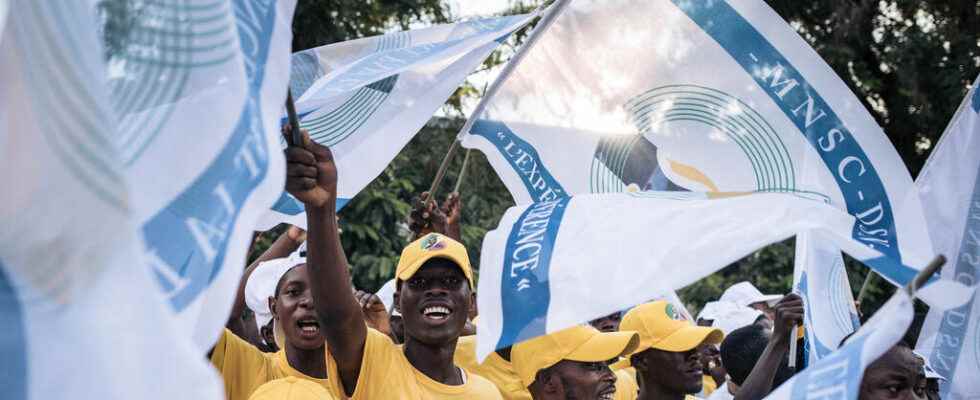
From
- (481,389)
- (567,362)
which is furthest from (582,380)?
(481,389)

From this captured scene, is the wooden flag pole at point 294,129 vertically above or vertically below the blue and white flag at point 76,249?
above

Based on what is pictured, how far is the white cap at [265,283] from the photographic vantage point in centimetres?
484

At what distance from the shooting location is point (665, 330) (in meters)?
5.66

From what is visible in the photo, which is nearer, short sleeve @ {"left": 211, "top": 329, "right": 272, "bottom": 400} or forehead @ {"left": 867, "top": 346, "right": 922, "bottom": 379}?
forehead @ {"left": 867, "top": 346, "right": 922, "bottom": 379}

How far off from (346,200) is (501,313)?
3.90 feet

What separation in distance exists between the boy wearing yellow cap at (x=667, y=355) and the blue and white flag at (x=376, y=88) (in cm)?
157

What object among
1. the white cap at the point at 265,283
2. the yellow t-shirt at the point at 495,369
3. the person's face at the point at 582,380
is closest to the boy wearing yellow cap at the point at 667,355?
the yellow t-shirt at the point at 495,369

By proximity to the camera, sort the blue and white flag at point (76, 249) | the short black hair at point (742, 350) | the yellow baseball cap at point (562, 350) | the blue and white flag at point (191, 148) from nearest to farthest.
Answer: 1. the blue and white flag at point (76, 249)
2. the blue and white flag at point (191, 148)
3. the yellow baseball cap at point (562, 350)
4. the short black hair at point (742, 350)

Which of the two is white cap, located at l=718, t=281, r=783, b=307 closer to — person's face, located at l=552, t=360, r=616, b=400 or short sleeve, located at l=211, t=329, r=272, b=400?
person's face, located at l=552, t=360, r=616, b=400

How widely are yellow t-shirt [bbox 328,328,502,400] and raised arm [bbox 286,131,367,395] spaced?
4 cm

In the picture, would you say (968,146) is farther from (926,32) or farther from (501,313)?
(926,32)

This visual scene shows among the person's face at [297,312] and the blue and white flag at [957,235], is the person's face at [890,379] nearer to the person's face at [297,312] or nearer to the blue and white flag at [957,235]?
the blue and white flag at [957,235]

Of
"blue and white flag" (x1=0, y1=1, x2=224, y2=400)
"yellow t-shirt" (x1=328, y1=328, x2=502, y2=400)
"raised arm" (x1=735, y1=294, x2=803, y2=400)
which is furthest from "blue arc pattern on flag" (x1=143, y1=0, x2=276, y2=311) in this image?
"raised arm" (x1=735, y1=294, x2=803, y2=400)

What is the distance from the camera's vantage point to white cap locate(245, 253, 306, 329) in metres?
4.84
